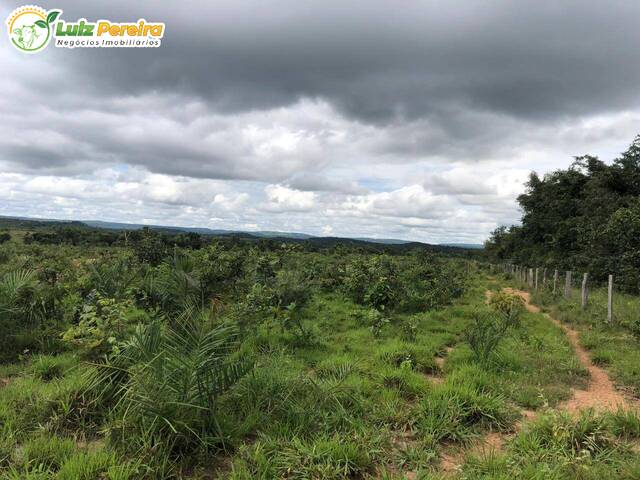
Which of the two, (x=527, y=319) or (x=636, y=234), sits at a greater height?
(x=636, y=234)

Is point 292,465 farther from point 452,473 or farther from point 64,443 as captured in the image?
point 64,443

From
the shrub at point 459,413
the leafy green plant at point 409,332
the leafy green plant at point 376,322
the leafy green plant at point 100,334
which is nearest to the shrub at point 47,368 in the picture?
the leafy green plant at point 100,334

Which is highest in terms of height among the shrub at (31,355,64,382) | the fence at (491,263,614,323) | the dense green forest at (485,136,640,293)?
the dense green forest at (485,136,640,293)

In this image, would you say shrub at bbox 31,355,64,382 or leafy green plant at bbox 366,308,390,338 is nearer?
shrub at bbox 31,355,64,382

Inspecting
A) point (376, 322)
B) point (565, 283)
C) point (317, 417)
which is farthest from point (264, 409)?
point (565, 283)

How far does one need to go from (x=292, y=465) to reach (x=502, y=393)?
10.4ft

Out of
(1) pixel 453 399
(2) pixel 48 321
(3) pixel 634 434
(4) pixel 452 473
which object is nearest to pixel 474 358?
(1) pixel 453 399

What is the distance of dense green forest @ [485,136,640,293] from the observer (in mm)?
15766

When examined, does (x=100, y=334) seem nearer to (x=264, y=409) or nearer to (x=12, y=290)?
(x=264, y=409)

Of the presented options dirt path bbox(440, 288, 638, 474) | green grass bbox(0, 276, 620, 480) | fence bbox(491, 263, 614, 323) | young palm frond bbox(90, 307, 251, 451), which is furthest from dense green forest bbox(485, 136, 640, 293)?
young palm frond bbox(90, 307, 251, 451)

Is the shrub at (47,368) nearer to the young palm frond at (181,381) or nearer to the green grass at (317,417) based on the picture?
the green grass at (317,417)

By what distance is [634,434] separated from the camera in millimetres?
4352

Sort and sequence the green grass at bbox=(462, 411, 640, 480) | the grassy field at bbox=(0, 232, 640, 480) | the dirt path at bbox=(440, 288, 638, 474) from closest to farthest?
the green grass at bbox=(462, 411, 640, 480) < the grassy field at bbox=(0, 232, 640, 480) < the dirt path at bbox=(440, 288, 638, 474)

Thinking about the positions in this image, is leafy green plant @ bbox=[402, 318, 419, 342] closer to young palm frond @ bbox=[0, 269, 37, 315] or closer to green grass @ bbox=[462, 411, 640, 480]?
green grass @ bbox=[462, 411, 640, 480]
